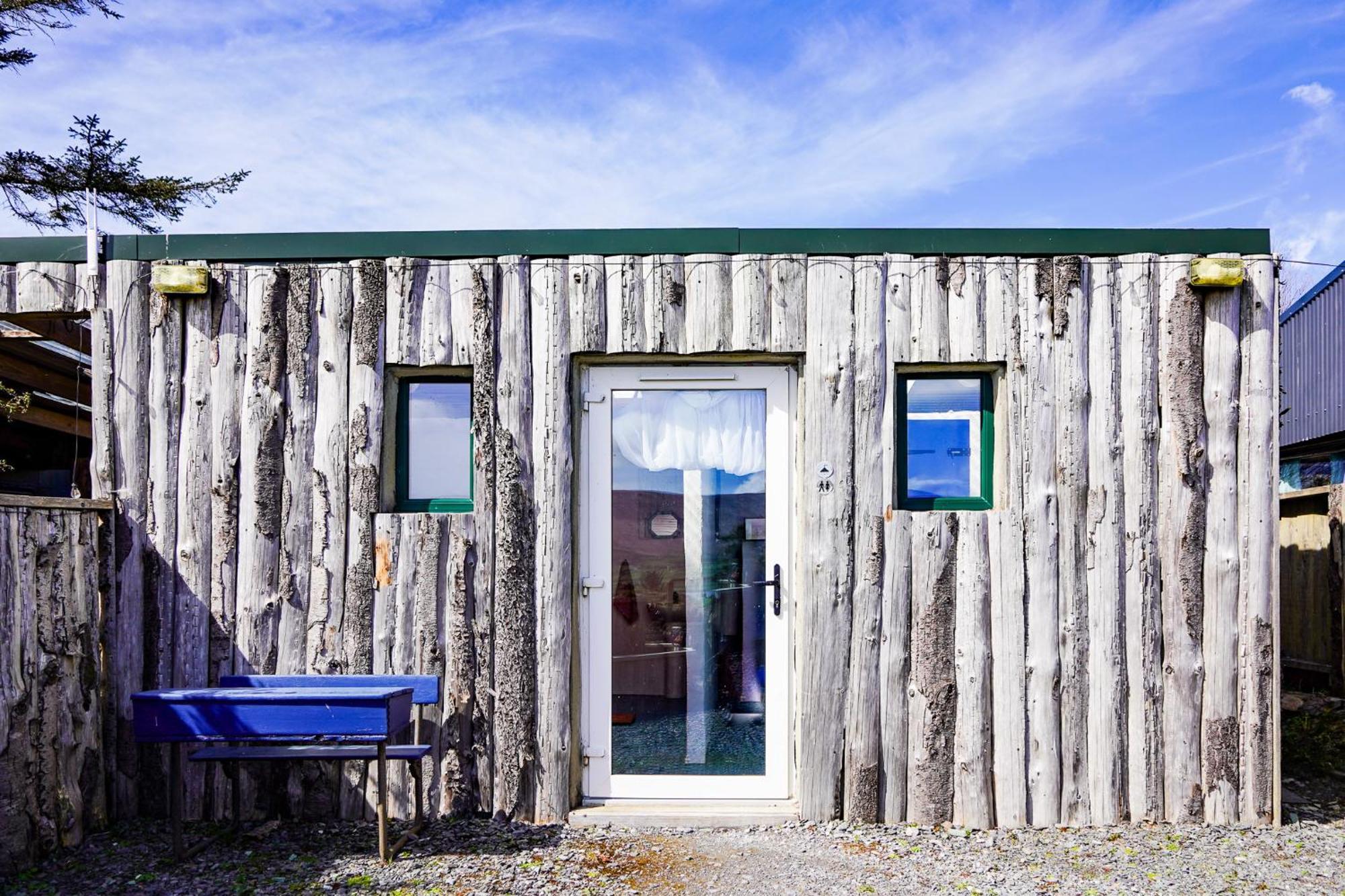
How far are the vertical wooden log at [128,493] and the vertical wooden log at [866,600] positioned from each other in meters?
3.58

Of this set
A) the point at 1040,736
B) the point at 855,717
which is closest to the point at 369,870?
the point at 855,717

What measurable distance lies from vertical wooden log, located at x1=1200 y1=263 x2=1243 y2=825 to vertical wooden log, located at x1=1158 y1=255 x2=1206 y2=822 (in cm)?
4

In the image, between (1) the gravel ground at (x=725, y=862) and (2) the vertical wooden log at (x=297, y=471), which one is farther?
(2) the vertical wooden log at (x=297, y=471)

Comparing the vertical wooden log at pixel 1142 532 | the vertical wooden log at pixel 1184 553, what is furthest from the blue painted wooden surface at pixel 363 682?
the vertical wooden log at pixel 1184 553

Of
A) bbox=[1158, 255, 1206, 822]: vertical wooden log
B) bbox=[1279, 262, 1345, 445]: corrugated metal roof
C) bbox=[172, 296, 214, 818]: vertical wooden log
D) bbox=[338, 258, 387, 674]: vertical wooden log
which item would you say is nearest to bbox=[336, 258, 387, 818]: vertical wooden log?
bbox=[338, 258, 387, 674]: vertical wooden log

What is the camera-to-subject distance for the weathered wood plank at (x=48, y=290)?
4598 millimetres

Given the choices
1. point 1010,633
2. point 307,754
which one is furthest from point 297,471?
point 1010,633

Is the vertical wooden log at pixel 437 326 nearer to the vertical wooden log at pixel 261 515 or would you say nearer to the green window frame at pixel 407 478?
the green window frame at pixel 407 478

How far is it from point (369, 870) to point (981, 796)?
2898 mm

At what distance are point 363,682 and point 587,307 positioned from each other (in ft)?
7.03

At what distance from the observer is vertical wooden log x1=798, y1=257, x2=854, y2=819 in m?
4.41

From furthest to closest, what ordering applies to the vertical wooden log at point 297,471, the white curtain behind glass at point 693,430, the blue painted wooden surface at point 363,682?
the white curtain behind glass at point 693,430 < the vertical wooden log at point 297,471 < the blue painted wooden surface at point 363,682

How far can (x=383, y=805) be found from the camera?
12.9 feet

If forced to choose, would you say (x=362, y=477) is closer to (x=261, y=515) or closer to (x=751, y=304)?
(x=261, y=515)
